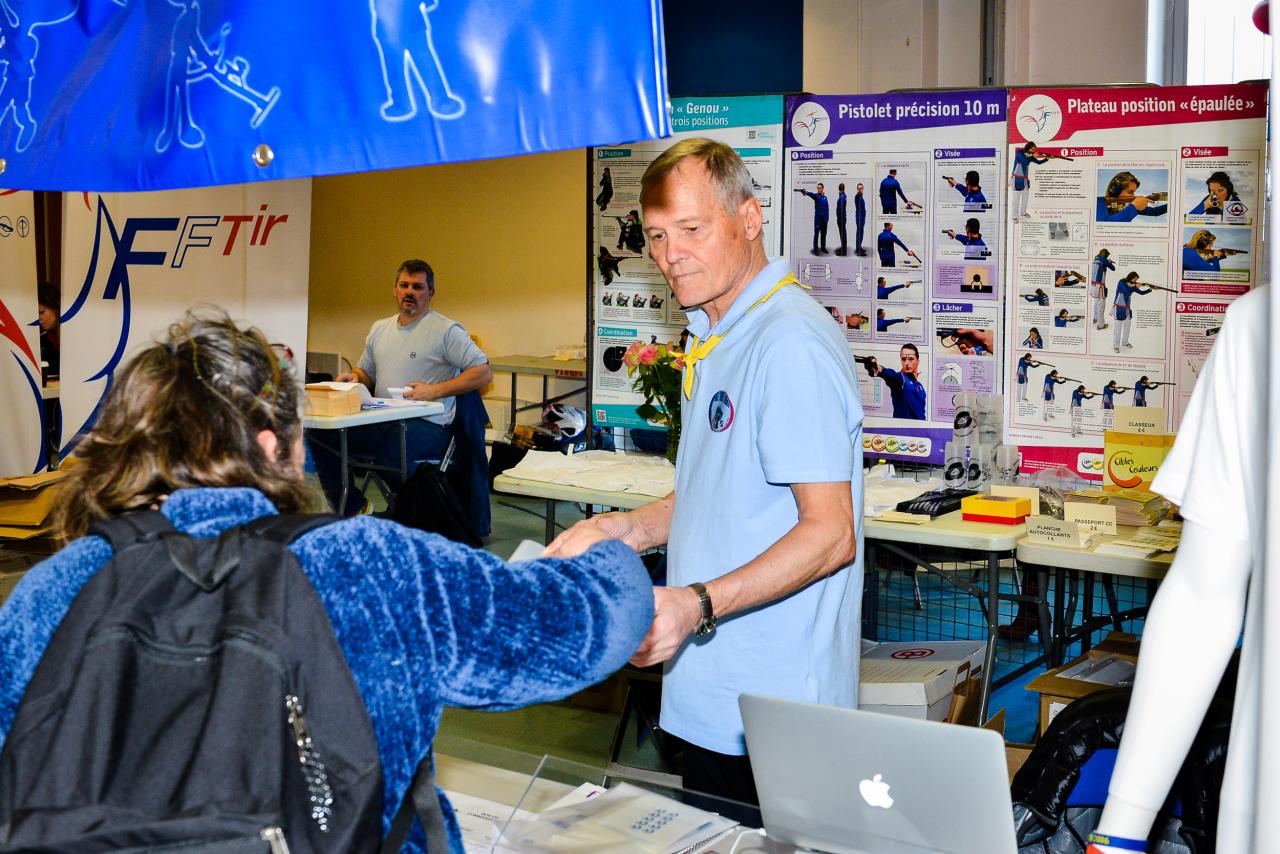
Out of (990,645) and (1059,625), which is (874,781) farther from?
(1059,625)

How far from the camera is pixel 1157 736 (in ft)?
4.62

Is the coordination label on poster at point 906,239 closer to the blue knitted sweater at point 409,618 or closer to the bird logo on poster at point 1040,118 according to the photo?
the bird logo on poster at point 1040,118

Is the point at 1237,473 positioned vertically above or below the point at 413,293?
below

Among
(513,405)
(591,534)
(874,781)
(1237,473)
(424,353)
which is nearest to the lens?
(1237,473)

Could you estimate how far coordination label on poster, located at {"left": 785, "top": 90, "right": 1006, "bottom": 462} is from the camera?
4883 mm

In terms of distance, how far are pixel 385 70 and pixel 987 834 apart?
105cm

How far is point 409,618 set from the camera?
1.13 m

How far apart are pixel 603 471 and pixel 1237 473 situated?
3.53 metres

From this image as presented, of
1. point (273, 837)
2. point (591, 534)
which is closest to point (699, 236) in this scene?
point (591, 534)

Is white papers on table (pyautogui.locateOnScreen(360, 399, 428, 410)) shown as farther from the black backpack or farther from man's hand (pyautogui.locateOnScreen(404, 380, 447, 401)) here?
the black backpack

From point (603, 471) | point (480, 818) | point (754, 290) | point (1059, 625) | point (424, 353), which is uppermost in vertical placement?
point (754, 290)

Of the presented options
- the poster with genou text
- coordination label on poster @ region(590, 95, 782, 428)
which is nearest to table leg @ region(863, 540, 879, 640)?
coordination label on poster @ region(590, 95, 782, 428)

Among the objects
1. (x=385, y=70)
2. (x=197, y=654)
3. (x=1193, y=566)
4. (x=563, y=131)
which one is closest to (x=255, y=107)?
(x=385, y=70)

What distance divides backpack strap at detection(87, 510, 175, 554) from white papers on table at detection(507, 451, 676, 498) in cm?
331
